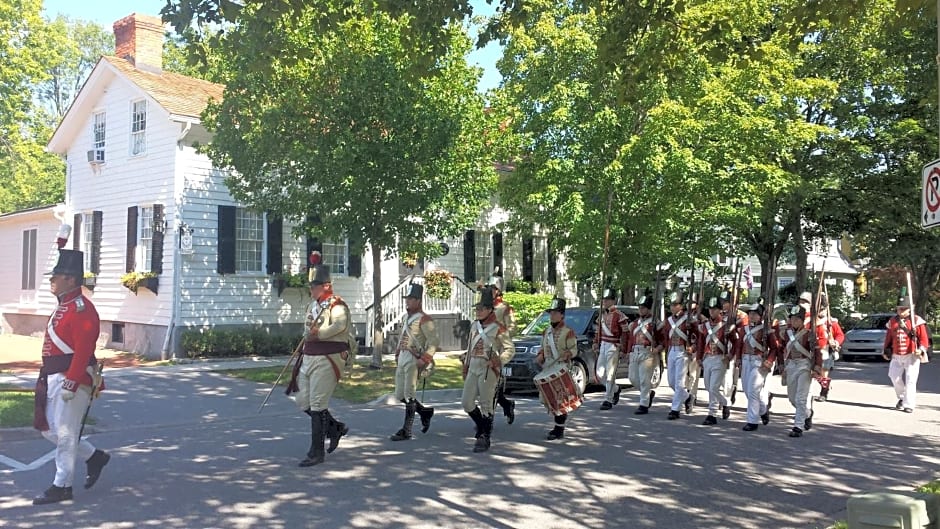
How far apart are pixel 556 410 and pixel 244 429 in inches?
162

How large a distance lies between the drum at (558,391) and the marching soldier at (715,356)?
286 cm

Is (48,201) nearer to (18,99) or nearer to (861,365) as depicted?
(18,99)

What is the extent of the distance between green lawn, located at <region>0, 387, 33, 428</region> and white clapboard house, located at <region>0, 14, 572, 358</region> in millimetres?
6618

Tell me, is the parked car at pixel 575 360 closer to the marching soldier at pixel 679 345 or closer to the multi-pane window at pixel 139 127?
the marching soldier at pixel 679 345

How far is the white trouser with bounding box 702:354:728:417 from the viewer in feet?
37.7

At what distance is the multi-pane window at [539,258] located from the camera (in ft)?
90.9

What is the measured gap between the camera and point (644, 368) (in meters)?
12.4

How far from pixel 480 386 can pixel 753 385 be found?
4.20 m

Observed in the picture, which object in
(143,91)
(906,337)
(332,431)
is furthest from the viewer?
(143,91)

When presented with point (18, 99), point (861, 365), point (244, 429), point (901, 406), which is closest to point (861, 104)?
point (861, 365)

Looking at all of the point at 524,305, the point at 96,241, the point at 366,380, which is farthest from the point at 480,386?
the point at 96,241

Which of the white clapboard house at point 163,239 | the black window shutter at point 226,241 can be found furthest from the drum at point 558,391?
the black window shutter at point 226,241

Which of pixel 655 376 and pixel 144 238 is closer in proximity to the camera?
pixel 655 376

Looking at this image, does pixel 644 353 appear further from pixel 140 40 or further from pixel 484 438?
pixel 140 40
